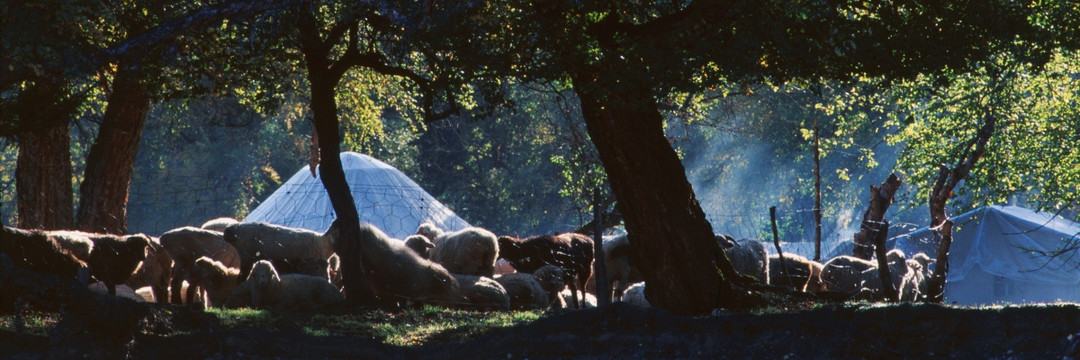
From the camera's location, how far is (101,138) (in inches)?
616

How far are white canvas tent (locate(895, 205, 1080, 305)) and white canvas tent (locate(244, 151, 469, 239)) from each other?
14.4 metres

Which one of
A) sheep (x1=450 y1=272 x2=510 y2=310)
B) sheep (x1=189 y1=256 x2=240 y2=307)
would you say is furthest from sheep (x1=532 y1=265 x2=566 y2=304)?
sheep (x1=189 y1=256 x2=240 y2=307)

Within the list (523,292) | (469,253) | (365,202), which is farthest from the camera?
(365,202)

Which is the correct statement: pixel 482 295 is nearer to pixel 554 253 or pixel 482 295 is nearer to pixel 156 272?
pixel 554 253

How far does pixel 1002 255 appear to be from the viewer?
3178cm

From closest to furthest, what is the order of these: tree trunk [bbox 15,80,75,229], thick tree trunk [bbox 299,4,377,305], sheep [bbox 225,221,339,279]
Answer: thick tree trunk [bbox 299,4,377,305]
tree trunk [bbox 15,80,75,229]
sheep [bbox 225,221,339,279]

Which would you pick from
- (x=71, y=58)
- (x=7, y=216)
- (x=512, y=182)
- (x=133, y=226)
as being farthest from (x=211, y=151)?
(x=71, y=58)

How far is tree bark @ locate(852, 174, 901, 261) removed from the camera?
74.5 ft

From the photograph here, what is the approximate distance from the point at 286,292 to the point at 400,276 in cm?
216

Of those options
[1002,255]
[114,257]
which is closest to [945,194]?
[1002,255]

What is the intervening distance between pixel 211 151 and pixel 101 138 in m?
33.8

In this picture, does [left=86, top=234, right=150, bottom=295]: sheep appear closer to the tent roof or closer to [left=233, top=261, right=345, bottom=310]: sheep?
[left=233, top=261, right=345, bottom=310]: sheep

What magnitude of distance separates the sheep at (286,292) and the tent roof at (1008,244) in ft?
70.6

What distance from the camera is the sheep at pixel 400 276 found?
15773 mm
